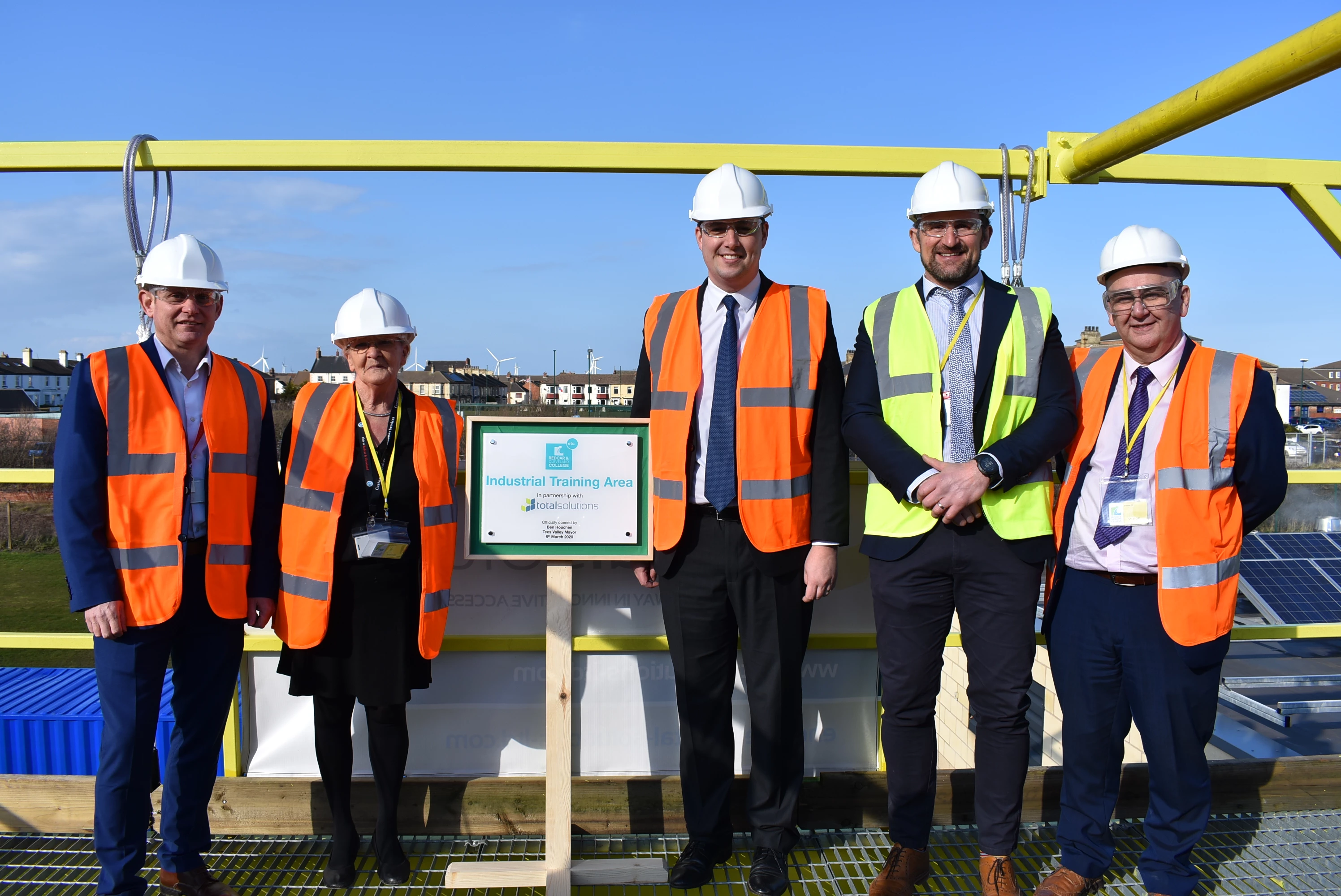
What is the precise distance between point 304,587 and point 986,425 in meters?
2.40

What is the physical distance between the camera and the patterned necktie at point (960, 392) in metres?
2.88

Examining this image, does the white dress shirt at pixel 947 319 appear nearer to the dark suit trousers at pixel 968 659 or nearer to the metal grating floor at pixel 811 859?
the dark suit trousers at pixel 968 659

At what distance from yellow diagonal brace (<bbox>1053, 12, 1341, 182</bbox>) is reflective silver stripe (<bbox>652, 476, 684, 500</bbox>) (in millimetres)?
1957

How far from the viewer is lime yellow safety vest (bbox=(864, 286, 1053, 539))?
282 centimetres

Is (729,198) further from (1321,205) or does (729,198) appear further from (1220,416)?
(1321,205)

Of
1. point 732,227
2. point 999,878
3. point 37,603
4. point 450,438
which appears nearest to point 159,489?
point 450,438

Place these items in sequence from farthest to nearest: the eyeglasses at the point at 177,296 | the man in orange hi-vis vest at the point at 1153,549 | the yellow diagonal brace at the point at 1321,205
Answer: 1. the yellow diagonal brace at the point at 1321,205
2. the eyeglasses at the point at 177,296
3. the man in orange hi-vis vest at the point at 1153,549

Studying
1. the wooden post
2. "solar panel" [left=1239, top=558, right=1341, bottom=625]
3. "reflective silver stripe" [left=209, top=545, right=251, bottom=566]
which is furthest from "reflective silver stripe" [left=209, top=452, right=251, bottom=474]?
"solar panel" [left=1239, top=558, right=1341, bottom=625]

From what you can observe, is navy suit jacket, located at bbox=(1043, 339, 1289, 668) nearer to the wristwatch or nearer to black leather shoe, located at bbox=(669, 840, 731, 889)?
the wristwatch

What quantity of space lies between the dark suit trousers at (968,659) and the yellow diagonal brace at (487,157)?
1.51 metres

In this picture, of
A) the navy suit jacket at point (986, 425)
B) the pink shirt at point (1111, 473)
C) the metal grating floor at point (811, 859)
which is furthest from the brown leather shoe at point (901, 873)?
the pink shirt at point (1111, 473)

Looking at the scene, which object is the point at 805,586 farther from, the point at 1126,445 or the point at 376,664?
the point at 376,664

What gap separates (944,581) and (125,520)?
8.84 ft

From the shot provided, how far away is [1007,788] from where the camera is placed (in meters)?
2.88
